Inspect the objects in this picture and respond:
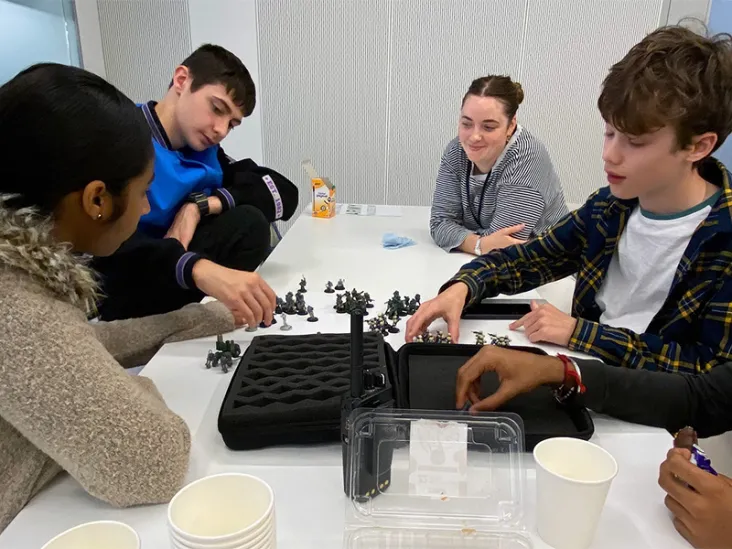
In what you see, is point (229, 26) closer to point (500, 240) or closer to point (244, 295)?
point (500, 240)

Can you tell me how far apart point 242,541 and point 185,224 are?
1268 mm

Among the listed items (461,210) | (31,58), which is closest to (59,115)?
(461,210)

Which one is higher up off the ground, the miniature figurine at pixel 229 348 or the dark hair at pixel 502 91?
the dark hair at pixel 502 91

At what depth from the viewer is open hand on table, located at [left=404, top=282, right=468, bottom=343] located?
1202 mm

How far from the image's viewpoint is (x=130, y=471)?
685 mm

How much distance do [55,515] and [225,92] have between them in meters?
1.30

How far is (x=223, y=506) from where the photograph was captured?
2.03 feet

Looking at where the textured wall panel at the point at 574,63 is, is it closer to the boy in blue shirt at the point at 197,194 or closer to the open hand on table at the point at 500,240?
the open hand on table at the point at 500,240

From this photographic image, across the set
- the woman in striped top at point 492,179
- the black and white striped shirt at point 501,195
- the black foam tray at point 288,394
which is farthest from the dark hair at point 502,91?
the black foam tray at point 288,394

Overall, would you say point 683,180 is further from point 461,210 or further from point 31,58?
point 31,58

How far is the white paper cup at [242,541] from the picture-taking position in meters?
0.53

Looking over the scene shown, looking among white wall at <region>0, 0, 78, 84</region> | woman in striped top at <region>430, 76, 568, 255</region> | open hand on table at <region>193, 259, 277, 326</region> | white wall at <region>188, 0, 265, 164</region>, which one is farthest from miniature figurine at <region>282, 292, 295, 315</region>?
white wall at <region>188, 0, 265, 164</region>

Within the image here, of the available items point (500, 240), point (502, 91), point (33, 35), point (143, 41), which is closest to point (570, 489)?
point (500, 240)

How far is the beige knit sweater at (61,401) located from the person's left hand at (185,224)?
908 millimetres
